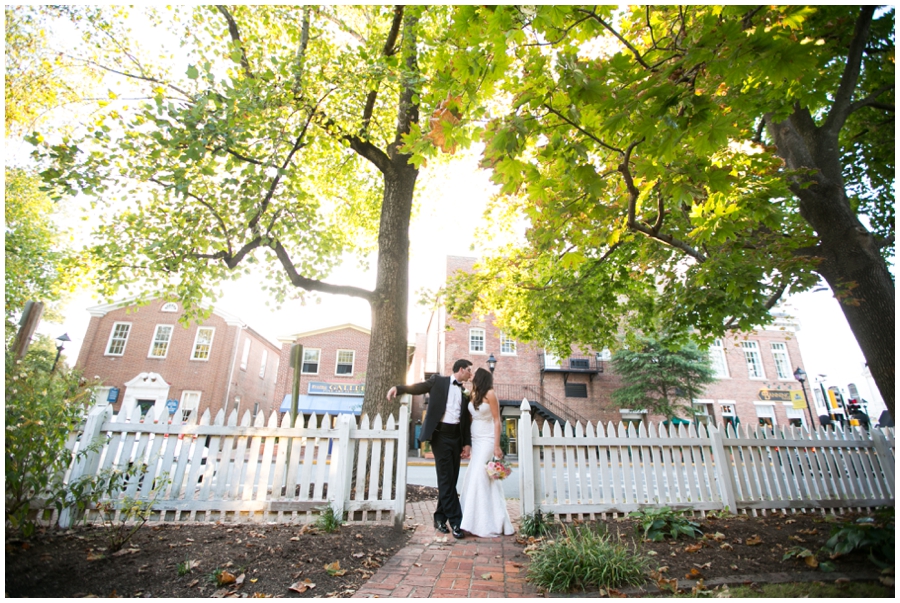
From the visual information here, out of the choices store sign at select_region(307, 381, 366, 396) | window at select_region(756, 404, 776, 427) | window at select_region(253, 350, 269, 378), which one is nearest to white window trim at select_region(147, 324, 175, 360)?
window at select_region(253, 350, 269, 378)

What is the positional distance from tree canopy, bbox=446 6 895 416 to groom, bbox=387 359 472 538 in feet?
6.79

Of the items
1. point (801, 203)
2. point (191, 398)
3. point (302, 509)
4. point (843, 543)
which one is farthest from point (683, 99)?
point (191, 398)

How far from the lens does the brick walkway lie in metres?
2.95

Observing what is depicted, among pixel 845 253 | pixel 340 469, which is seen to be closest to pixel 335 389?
pixel 340 469

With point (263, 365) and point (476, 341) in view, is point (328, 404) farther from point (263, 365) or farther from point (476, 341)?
point (476, 341)

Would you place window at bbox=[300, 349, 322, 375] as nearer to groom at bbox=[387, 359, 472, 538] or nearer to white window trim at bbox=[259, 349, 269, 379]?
white window trim at bbox=[259, 349, 269, 379]

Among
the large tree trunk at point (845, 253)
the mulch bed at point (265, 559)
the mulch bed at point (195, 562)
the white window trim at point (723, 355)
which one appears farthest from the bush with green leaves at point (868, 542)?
the white window trim at point (723, 355)

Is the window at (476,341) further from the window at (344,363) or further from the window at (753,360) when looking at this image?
the window at (753,360)

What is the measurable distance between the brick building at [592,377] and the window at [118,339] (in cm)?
1746

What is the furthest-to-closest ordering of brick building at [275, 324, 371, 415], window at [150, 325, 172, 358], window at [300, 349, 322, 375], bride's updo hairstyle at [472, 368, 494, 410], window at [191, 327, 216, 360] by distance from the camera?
1. window at [300, 349, 322, 375]
2. brick building at [275, 324, 371, 415]
3. window at [191, 327, 216, 360]
4. window at [150, 325, 172, 358]
5. bride's updo hairstyle at [472, 368, 494, 410]

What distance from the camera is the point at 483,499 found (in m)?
4.57

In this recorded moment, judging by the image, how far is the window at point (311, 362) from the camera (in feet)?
78.0

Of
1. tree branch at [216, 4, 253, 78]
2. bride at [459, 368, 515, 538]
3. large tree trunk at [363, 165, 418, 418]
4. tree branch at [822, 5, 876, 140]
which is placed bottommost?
bride at [459, 368, 515, 538]

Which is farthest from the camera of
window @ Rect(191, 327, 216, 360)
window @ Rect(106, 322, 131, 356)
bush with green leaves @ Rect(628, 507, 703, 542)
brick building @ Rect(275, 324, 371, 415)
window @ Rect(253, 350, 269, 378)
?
window @ Rect(253, 350, 269, 378)
